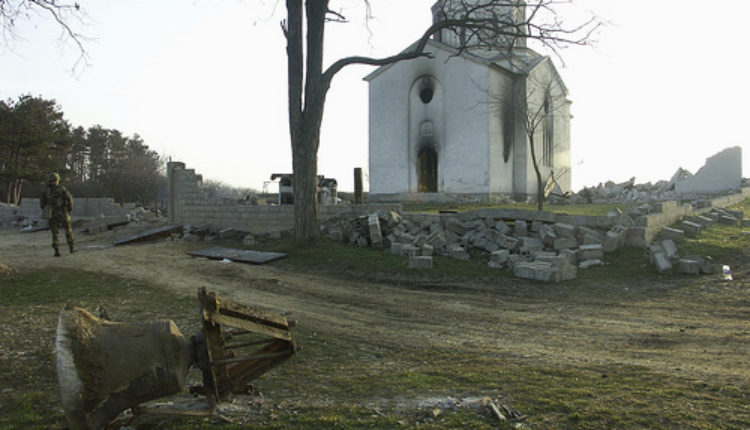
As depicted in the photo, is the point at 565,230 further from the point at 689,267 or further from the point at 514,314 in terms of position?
the point at 514,314

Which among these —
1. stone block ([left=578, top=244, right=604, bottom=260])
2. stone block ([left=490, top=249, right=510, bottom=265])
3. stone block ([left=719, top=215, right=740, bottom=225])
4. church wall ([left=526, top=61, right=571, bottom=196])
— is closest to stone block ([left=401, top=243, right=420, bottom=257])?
stone block ([left=490, top=249, right=510, bottom=265])

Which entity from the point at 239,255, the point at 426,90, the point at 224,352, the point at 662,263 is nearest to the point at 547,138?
the point at 426,90

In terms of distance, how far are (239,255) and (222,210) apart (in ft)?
18.2

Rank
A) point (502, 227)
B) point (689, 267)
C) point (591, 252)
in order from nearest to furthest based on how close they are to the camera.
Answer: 1. point (689, 267)
2. point (591, 252)
3. point (502, 227)

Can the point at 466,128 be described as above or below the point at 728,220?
above

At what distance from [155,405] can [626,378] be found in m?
4.10

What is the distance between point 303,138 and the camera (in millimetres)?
12586

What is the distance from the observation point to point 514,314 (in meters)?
6.94

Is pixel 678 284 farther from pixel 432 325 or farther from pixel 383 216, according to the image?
pixel 383 216

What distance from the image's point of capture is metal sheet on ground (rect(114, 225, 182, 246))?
1541 cm

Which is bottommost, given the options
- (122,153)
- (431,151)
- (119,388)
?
(119,388)

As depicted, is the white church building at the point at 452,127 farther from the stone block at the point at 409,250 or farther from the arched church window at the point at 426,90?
the stone block at the point at 409,250

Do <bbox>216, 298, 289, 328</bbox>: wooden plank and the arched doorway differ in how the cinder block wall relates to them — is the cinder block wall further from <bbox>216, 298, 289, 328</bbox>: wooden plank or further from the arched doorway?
the arched doorway

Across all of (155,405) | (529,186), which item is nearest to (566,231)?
(155,405)
